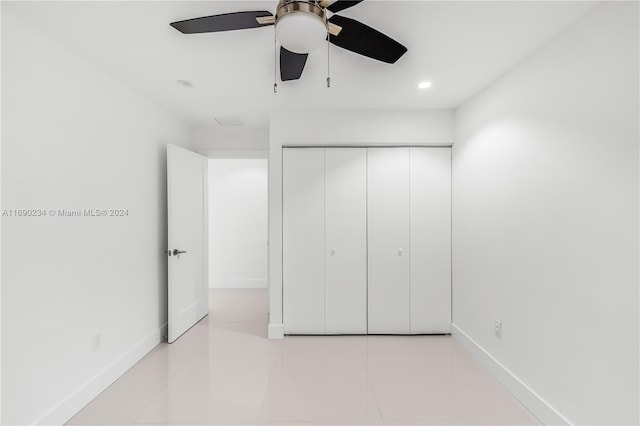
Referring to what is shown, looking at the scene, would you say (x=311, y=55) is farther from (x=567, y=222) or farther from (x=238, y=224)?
(x=238, y=224)

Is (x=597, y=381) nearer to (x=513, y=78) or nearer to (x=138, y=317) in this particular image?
(x=513, y=78)

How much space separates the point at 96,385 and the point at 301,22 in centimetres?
275

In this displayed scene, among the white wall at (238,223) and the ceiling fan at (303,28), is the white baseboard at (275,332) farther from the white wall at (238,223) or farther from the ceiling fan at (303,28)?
the ceiling fan at (303,28)

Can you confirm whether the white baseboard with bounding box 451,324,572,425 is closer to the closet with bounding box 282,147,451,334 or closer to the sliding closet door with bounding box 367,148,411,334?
the closet with bounding box 282,147,451,334

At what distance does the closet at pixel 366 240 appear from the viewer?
332cm

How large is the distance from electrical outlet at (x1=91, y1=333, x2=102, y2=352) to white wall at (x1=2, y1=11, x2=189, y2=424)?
0.08ft

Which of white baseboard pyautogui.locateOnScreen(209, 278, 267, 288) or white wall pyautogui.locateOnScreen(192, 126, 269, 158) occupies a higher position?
white wall pyautogui.locateOnScreen(192, 126, 269, 158)

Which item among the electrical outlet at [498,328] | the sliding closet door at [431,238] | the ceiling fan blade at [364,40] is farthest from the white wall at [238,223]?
the ceiling fan blade at [364,40]

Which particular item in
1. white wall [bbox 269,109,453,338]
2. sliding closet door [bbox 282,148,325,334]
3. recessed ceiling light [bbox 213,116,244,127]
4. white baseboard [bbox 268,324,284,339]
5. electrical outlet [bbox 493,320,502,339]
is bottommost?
white baseboard [bbox 268,324,284,339]

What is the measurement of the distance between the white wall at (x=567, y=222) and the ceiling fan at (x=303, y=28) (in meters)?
1.05

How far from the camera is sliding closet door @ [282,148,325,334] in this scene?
3.32m

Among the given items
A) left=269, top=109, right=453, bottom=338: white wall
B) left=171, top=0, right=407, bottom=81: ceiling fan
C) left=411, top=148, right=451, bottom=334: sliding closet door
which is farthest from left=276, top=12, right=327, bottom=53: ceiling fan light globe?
left=411, top=148, right=451, bottom=334: sliding closet door

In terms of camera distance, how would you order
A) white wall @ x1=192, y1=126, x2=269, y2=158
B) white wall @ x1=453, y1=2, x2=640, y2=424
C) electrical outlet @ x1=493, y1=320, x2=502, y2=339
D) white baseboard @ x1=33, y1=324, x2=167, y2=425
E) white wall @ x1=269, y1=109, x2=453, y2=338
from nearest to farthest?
white wall @ x1=453, y1=2, x2=640, y2=424
white baseboard @ x1=33, y1=324, x2=167, y2=425
electrical outlet @ x1=493, y1=320, x2=502, y2=339
white wall @ x1=269, y1=109, x2=453, y2=338
white wall @ x1=192, y1=126, x2=269, y2=158

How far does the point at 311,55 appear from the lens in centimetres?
212
